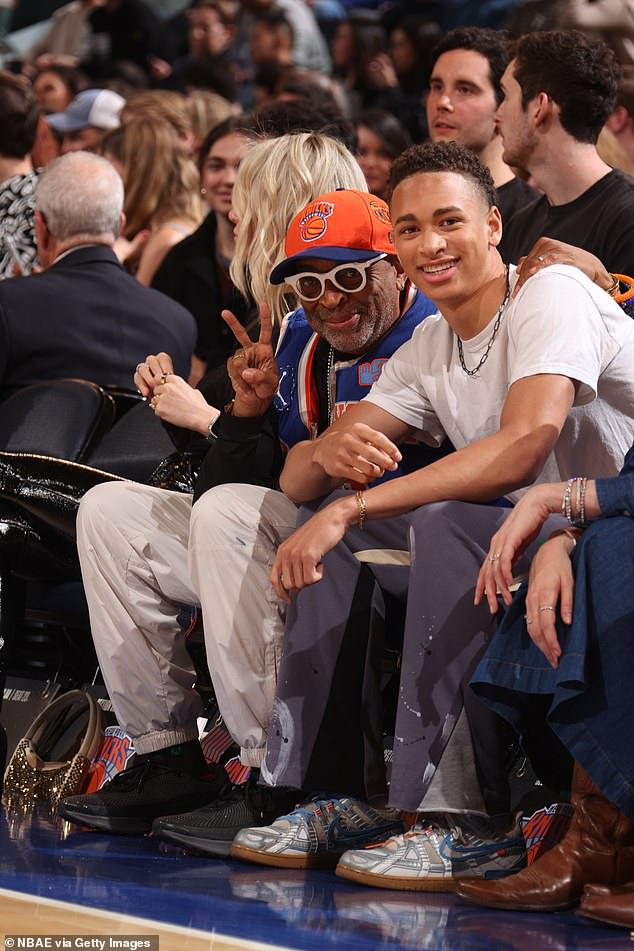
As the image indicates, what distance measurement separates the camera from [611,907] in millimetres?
2398

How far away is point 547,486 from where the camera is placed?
265 centimetres

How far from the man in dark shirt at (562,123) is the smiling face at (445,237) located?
3.28 feet

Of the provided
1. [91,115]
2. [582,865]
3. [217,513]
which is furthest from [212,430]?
[91,115]

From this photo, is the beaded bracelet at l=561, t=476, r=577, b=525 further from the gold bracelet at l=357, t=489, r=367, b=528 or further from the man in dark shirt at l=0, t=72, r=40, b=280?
the man in dark shirt at l=0, t=72, r=40, b=280

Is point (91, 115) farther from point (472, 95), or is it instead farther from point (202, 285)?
point (472, 95)

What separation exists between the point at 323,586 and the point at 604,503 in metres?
0.69

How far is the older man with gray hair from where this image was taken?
14.9 ft

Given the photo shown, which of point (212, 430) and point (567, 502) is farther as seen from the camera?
point (212, 430)

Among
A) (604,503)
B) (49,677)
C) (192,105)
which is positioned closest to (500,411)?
(604,503)

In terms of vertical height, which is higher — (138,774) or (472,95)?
→ (472,95)

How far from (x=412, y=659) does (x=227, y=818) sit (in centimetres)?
64

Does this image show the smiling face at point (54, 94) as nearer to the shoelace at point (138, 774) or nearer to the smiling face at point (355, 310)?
the smiling face at point (355, 310)

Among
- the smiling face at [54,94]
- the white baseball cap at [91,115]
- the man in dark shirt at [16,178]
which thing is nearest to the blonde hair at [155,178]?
the man in dark shirt at [16,178]

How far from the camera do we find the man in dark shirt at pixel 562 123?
4066 millimetres
